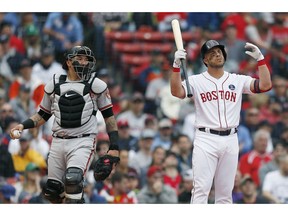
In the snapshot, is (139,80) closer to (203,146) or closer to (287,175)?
(287,175)

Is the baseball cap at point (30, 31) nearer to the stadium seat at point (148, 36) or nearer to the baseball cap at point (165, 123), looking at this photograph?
the stadium seat at point (148, 36)

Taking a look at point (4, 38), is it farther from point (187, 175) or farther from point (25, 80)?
point (187, 175)

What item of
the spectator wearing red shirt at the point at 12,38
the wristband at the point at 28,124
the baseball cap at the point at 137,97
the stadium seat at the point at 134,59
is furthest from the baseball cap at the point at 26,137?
the wristband at the point at 28,124

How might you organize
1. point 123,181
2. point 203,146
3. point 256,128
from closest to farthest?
point 203,146 → point 123,181 → point 256,128

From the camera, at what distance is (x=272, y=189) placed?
1477 cm

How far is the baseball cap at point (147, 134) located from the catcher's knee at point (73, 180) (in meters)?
5.61

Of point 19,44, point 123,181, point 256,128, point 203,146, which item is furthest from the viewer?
point 19,44

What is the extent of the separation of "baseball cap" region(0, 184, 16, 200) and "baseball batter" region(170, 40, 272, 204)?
4.36 meters

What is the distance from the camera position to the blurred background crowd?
47.3 feet

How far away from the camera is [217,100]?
1043 cm

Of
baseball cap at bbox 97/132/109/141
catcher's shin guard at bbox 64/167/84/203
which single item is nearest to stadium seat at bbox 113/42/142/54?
baseball cap at bbox 97/132/109/141

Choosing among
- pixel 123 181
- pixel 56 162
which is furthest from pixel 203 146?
pixel 123 181

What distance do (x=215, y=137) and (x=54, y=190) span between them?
5.44 ft

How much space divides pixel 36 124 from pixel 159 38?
8348 millimetres
